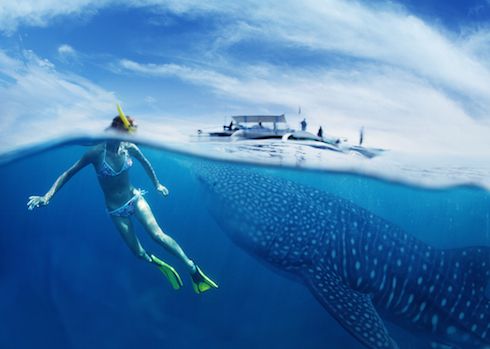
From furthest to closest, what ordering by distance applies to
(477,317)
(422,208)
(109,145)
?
1. (422,208)
2. (477,317)
3. (109,145)

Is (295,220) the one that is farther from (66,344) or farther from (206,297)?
(66,344)

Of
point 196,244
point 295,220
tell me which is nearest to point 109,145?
point 196,244

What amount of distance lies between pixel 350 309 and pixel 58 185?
503cm

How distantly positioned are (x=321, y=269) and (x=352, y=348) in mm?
3311

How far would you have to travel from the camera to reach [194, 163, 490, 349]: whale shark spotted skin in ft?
15.6

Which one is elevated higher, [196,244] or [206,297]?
[196,244]

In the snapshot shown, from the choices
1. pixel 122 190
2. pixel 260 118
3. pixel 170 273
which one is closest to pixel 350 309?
pixel 170 273

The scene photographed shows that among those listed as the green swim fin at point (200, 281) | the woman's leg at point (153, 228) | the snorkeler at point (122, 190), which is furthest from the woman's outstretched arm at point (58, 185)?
the green swim fin at point (200, 281)

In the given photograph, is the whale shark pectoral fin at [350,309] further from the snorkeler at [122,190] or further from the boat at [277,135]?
the boat at [277,135]

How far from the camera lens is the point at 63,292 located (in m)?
5.77

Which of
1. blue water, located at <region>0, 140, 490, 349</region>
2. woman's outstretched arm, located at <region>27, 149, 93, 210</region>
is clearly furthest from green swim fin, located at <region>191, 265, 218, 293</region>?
woman's outstretched arm, located at <region>27, 149, 93, 210</region>

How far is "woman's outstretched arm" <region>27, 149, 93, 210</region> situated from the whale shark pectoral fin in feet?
14.3

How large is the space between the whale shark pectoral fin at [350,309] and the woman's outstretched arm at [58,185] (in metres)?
Answer: 4.37

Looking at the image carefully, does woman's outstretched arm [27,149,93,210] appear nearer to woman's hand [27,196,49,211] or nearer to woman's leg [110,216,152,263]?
woman's hand [27,196,49,211]
